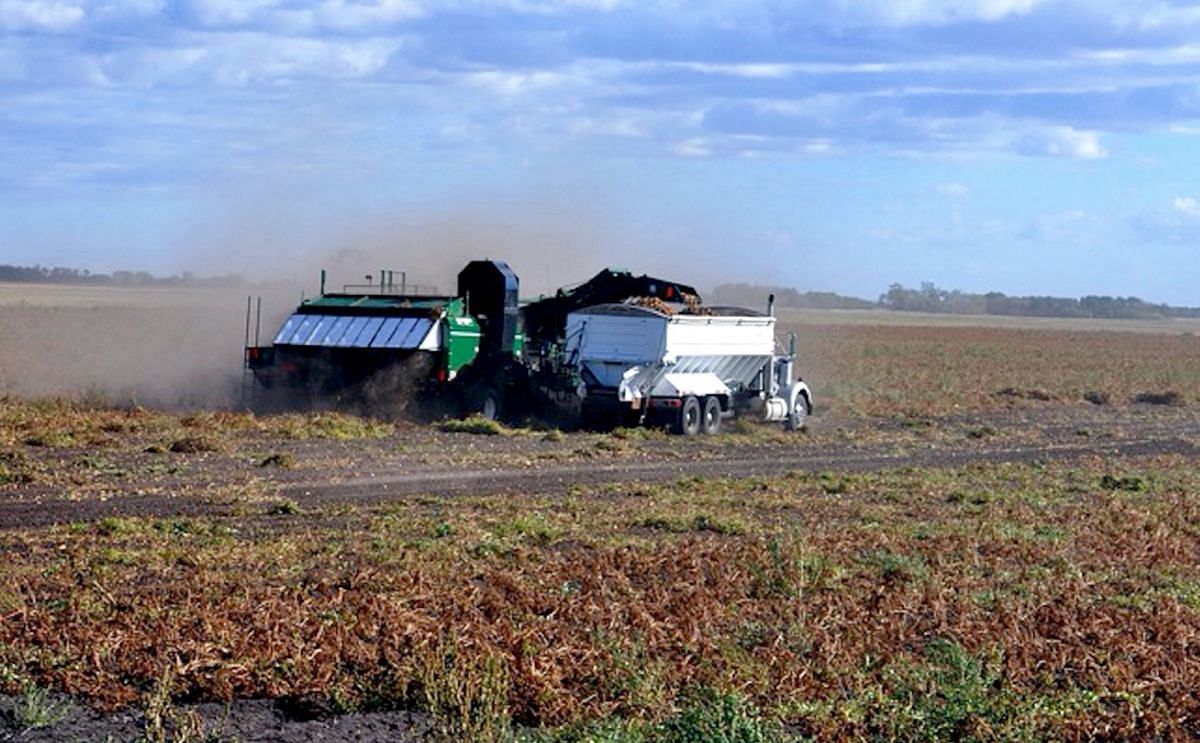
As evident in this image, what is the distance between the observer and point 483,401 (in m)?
33.5

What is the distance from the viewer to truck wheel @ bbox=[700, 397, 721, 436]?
34.1 m

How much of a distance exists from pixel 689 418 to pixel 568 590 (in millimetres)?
20164

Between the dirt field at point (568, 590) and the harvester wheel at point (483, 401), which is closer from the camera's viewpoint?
the dirt field at point (568, 590)

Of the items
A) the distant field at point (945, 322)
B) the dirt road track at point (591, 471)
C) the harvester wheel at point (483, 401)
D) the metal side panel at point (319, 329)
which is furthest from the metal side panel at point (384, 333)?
the distant field at point (945, 322)

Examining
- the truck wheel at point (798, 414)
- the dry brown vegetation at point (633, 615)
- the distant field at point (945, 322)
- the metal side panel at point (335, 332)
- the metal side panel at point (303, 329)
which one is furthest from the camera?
the distant field at point (945, 322)

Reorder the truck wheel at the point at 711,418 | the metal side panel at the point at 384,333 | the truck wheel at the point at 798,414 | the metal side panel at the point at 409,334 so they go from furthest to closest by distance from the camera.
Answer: the truck wheel at the point at 798,414, the truck wheel at the point at 711,418, the metal side panel at the point at 384,333, the metal side panel at the point at 409,334

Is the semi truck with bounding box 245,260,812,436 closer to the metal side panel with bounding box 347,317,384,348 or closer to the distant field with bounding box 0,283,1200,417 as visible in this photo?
the metal side panel with bounding box 347,317,384,348

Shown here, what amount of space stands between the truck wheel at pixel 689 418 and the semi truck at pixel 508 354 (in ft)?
0.12

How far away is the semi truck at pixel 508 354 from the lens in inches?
1282

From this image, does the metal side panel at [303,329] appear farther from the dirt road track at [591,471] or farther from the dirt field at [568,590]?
the dirt road track at [591,471]

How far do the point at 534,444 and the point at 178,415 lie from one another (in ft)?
22.3

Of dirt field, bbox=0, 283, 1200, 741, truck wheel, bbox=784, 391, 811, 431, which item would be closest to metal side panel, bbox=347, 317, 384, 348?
dirt field, bbox=0, 283, 1200, 741

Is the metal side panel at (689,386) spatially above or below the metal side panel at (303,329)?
below

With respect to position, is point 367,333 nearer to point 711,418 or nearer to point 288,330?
point 288,330
